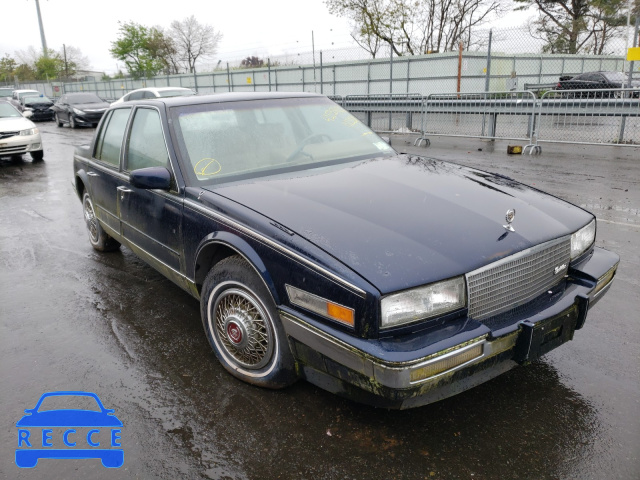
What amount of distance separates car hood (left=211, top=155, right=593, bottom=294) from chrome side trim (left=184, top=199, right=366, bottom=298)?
82 mm

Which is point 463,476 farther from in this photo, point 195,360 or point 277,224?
point 195,360

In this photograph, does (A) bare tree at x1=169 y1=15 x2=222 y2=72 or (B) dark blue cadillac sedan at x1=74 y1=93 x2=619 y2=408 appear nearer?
(B) dark blue cadillac sedan at x1=74 y1=93 x2=619 y2=408

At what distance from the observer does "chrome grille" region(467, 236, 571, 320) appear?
239 centimetres

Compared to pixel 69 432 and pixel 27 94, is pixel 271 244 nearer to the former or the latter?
pixel 69 432

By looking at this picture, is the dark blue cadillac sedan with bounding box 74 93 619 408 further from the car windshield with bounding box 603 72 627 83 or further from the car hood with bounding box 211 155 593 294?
the car windshield with bounding box 603 72 627 83

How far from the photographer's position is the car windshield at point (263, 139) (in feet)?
11.3

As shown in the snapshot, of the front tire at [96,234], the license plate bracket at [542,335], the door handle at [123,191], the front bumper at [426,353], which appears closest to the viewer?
the front bumper at [426,353]

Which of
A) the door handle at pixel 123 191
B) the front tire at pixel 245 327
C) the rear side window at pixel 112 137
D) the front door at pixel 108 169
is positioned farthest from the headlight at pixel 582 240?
the rear side window at pixel 112 137

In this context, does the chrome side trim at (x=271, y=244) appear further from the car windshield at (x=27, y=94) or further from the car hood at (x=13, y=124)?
the car windshield at (x=27, y=94)

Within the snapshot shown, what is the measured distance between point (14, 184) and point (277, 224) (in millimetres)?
9255

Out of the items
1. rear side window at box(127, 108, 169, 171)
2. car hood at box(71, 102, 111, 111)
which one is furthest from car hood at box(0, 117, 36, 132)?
rear side window at box(127, 108, 169, 171)

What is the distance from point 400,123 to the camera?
18.0m

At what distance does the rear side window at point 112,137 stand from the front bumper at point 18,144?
904 centimetres

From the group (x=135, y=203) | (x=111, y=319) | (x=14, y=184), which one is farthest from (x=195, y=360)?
(x=14, y=184)
